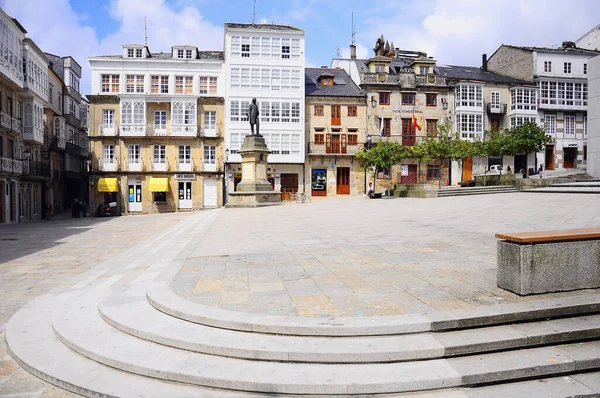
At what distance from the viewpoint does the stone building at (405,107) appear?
146 feet

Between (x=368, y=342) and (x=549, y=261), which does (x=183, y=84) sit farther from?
(x=368, y=342)

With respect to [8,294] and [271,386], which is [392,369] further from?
[8,294]

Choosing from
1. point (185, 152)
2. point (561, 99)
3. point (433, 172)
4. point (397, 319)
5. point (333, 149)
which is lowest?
point (397, 319)

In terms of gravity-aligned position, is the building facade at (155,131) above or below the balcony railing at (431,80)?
below

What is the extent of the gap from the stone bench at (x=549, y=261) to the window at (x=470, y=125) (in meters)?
42.2

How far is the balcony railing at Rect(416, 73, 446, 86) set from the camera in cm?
4528

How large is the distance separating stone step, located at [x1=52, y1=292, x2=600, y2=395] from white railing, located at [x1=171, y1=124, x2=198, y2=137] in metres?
38.8

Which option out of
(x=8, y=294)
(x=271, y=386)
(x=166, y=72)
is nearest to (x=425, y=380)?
(x=271, y=386)

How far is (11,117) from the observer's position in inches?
1275

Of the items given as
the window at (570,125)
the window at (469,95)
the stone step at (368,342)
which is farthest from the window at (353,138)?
the stone step at (368,342)

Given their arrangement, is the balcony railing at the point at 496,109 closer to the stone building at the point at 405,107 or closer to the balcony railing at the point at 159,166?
the stone building at the point at 405,107

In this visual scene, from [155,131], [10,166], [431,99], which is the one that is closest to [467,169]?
[431,99]

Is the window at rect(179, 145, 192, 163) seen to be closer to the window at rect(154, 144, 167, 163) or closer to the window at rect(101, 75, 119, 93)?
the window at rect(154, 144, 167, 163)

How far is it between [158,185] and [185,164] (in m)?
3.12
